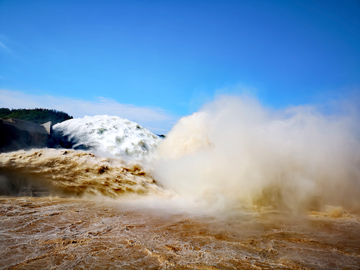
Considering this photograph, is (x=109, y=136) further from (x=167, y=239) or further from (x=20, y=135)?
(x=167, y=239)

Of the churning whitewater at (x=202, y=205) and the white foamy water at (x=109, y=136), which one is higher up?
the white foamy water at (x=109, y=136)

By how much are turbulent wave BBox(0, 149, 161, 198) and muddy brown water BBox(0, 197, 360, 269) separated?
1398 mm

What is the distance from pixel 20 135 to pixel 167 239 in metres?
10.9

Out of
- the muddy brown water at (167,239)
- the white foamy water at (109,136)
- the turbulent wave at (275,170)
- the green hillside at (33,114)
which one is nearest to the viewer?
the muddy brown water at (167,239)

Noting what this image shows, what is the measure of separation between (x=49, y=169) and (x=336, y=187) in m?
11.2

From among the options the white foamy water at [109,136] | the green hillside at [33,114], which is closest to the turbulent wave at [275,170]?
the white foamy water at [109,136]

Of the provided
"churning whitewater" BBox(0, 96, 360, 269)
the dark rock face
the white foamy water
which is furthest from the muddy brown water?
the white foamy water

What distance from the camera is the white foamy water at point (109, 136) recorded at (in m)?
14.6

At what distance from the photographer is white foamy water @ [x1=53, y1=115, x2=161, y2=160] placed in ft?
47.9

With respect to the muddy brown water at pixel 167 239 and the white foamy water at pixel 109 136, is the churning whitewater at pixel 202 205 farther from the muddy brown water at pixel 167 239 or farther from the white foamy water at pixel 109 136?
the white foamy water at pixel 109 136

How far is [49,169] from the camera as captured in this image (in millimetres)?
8289

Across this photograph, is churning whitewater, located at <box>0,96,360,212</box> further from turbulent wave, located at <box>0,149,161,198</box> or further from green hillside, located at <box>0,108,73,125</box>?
green hillside, located at <box>0,108,73,125</box>

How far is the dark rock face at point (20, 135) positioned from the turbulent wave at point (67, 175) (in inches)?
59.4

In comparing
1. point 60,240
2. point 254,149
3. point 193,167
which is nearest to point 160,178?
point 193,167
